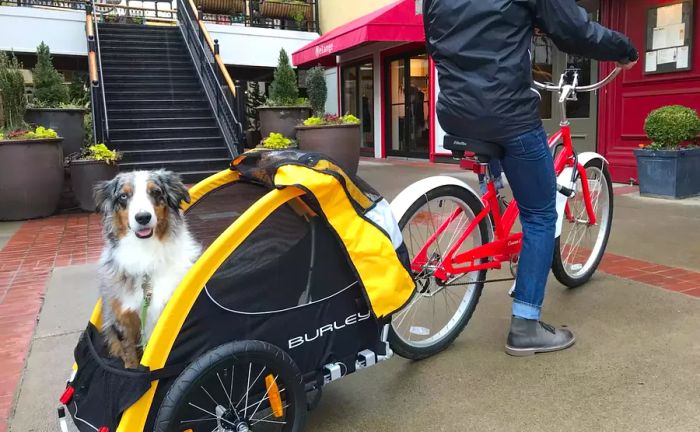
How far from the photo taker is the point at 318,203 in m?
2.20

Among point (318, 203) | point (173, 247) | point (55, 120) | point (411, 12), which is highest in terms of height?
point (411, 12)

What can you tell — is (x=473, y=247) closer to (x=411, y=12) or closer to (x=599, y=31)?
(x=599, y=31)

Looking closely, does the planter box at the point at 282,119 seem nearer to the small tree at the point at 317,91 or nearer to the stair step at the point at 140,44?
the small tree at the point at 317,91

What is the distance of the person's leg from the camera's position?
2828 millimetres

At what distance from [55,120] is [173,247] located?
27.9ft

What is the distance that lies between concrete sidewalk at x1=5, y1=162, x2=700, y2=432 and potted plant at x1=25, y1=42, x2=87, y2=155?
624cm

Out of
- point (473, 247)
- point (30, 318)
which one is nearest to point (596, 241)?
point (473, 247)

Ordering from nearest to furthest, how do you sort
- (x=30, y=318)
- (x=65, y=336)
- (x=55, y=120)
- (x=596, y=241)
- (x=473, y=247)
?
(x=473, y=247) → (x=65, y=336) → (x=30, y=318) → (x=596, y=241) → (x=55, y=120)

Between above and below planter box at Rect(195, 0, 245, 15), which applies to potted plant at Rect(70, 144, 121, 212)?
below

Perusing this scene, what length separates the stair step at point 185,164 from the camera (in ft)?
31.4

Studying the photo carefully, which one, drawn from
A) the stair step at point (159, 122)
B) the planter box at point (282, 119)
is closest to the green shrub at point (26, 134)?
the stair step at point (159, 122)

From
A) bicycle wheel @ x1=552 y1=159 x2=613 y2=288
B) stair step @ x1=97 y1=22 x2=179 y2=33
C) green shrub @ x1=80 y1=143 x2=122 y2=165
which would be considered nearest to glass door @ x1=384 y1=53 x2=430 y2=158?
stair step @ x1=97 y1=22 x2=179 y2=33

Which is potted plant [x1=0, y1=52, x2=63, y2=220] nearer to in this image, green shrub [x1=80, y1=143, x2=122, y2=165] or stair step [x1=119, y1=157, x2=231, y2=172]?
green shrub [x1=80, y1=143, x2=122, y2=165]

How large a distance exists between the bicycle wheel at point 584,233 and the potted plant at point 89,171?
6.20 metres
